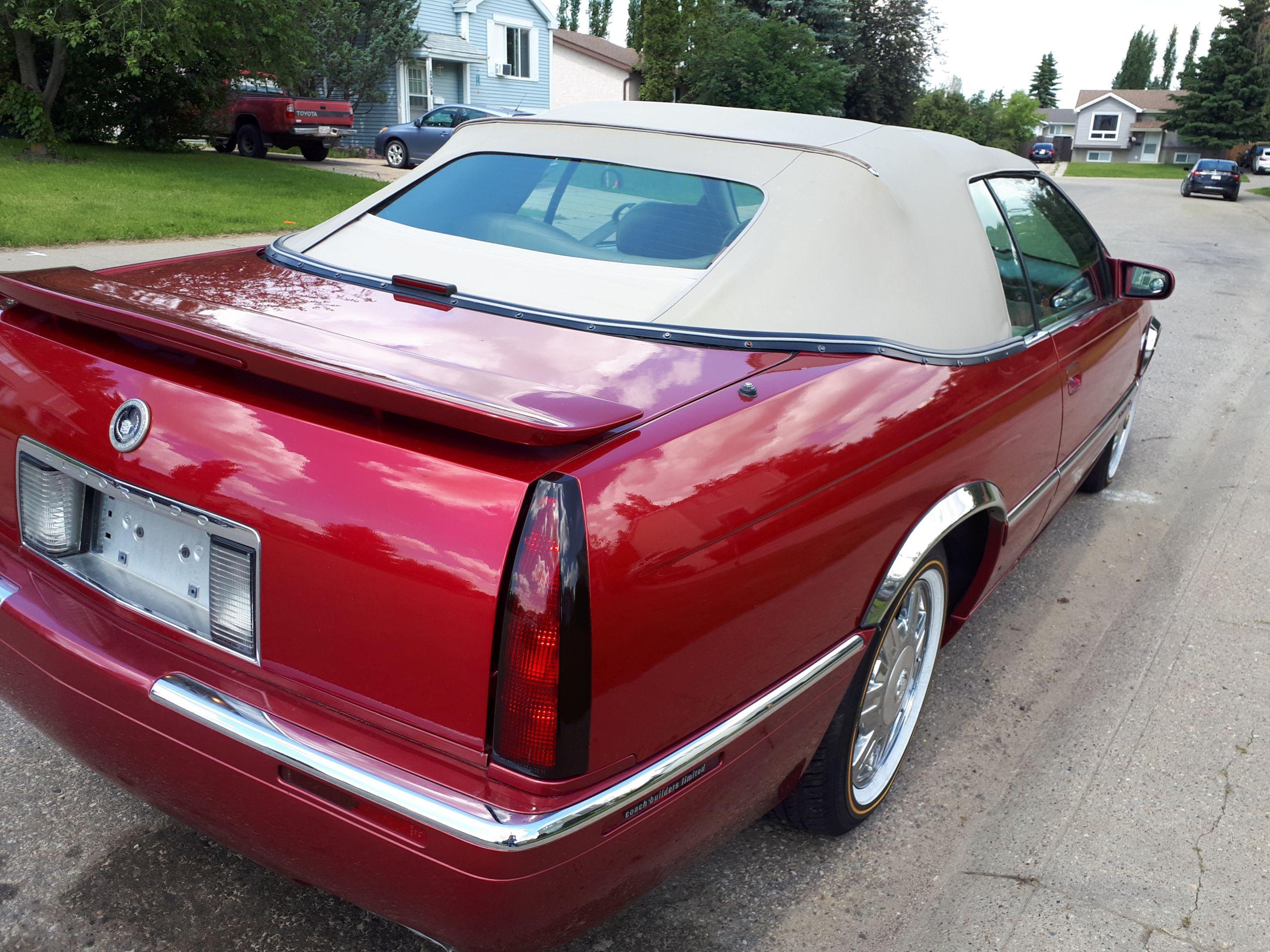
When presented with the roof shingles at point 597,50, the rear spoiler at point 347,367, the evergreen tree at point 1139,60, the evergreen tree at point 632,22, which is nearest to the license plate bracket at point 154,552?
the rear spoiler at point 347,367

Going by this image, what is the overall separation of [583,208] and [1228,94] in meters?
69.1

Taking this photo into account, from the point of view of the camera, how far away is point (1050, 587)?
412 centimetres

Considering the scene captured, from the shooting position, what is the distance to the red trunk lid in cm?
161

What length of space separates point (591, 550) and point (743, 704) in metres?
0.52

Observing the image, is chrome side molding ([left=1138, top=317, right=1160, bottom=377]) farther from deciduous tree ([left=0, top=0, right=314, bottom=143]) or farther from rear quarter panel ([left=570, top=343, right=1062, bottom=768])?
deciduous tree ([left=0, top=0, right=314, bottom=143])

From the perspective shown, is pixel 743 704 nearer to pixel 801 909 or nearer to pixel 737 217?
pixel 801 909

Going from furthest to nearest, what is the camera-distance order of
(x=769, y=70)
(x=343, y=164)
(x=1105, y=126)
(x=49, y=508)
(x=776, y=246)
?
(x=1105, y=126)
(x=769, y=70)
(x=343, y=164)
(x=776, y=246)
(x=49, y=508)

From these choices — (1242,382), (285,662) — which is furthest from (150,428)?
(1242,382)

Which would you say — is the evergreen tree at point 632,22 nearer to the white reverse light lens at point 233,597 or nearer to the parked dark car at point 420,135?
the parked dark car at point 420,135

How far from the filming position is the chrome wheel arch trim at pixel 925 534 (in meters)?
2.26

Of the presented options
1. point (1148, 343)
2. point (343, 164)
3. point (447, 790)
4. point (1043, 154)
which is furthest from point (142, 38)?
point (1043, 154)

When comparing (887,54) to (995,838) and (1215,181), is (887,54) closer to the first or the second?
(1215,181)

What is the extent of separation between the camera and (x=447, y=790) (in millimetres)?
1609

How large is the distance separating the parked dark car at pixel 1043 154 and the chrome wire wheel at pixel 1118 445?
5798 cm
